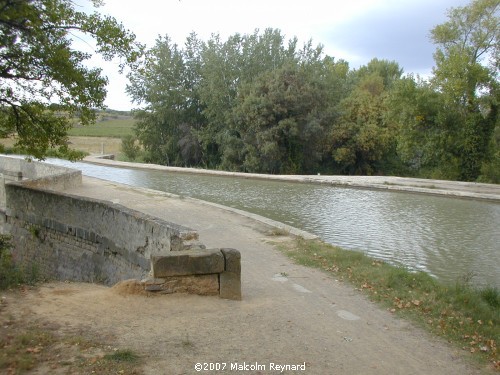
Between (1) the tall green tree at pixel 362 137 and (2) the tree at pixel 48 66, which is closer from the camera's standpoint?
(2) the tree at pixel 48 66

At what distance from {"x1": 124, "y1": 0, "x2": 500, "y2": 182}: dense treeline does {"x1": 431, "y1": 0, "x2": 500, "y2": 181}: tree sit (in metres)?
0.05

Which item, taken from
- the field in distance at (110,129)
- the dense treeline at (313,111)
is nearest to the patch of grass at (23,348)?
the dense treeline at (313,111)

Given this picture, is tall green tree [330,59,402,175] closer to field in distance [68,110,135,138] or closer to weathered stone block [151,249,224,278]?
Result: field in distance [68,110,135,138]

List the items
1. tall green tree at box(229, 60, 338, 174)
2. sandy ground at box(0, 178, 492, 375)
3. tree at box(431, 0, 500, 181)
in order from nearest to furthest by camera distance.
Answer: sandy ground at box(0, 178, 492, 375) < tree at box(431, 0, 500, 181) < tall green tree at box(229, 60, 338, 174)

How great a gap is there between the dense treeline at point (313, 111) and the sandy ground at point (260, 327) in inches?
592

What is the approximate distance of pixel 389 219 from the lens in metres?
14.1

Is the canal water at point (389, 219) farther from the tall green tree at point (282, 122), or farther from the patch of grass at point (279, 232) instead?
the tall green tree at point (282, 122)

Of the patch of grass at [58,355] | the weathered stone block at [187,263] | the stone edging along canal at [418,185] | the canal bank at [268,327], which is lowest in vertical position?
the canal bank at [268,327]

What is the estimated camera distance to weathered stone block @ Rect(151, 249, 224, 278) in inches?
245

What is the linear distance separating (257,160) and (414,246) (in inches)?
858

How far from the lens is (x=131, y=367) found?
4238 mm

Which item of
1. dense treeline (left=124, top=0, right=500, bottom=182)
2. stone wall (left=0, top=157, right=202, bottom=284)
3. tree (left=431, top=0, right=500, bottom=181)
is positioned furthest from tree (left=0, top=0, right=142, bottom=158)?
tree (left=431, top=0, right=500, bottom=181)

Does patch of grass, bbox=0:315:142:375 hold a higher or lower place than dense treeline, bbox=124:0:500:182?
lower

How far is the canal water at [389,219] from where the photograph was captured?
991cm
